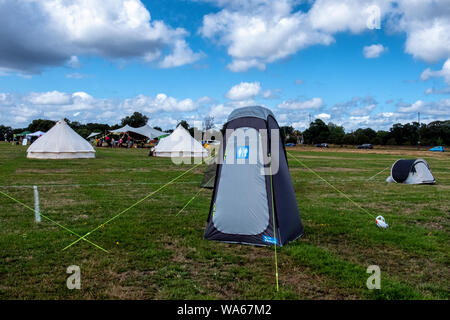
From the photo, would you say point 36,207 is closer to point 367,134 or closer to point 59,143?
point 59,143

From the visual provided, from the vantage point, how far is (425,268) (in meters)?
4.71

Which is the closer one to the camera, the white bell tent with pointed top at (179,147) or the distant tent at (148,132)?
the white bell tent with pointed top at (179,147)

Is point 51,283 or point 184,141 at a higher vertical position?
point 184,141

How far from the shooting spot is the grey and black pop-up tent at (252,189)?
5.48m

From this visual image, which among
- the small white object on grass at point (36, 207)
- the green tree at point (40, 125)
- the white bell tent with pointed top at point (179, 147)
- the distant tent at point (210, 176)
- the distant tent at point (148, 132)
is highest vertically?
the green tree at point (40, 125)

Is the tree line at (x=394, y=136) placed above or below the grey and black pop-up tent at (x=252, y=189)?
above

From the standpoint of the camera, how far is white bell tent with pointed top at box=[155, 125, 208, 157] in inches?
1186

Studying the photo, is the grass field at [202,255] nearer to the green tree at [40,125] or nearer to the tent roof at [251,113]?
the tent roof at [251,113]

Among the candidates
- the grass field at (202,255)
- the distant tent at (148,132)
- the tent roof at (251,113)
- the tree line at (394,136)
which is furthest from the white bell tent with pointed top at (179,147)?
the tree line at (394,136)

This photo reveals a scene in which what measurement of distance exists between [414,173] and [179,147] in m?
19.9

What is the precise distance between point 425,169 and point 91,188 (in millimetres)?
12681

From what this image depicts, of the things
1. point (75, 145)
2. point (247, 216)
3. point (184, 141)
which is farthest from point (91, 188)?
point (184, 141)

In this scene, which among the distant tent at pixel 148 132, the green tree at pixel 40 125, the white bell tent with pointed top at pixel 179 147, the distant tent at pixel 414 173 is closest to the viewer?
the distant tent at pixel 414 173
